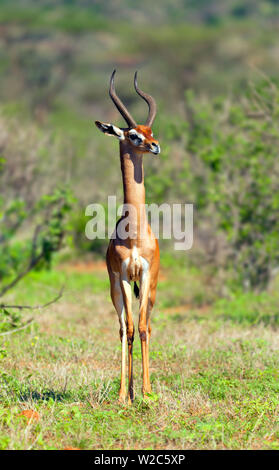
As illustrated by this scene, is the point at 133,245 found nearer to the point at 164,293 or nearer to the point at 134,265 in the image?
the point at 134,265

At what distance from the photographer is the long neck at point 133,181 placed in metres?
5.63

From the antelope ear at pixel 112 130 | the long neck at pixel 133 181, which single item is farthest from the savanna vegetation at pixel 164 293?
the antelope ear at pixel 112 130

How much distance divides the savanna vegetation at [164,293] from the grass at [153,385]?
0.02 metres

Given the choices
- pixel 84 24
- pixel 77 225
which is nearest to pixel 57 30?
pixel 84 24

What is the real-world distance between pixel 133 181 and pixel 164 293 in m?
7.77

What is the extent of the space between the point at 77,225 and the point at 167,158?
330 centimetres

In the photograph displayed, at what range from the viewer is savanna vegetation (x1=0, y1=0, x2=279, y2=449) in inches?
204

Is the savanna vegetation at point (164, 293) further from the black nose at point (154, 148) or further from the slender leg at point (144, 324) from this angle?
the black nose at point (154, 148)

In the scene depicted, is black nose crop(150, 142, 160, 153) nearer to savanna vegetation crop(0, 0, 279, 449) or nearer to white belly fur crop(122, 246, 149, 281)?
white belly fur crop(122, 246, 149, 281)

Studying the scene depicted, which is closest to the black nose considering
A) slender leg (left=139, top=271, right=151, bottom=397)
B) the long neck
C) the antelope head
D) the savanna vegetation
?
the antelope head

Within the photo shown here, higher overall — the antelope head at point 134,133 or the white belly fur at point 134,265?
the antelope head at point 134,133

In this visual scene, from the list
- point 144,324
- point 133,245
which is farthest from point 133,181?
point 144,324

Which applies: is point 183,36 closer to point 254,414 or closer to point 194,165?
point 194,165

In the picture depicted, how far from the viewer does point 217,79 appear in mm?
43938
